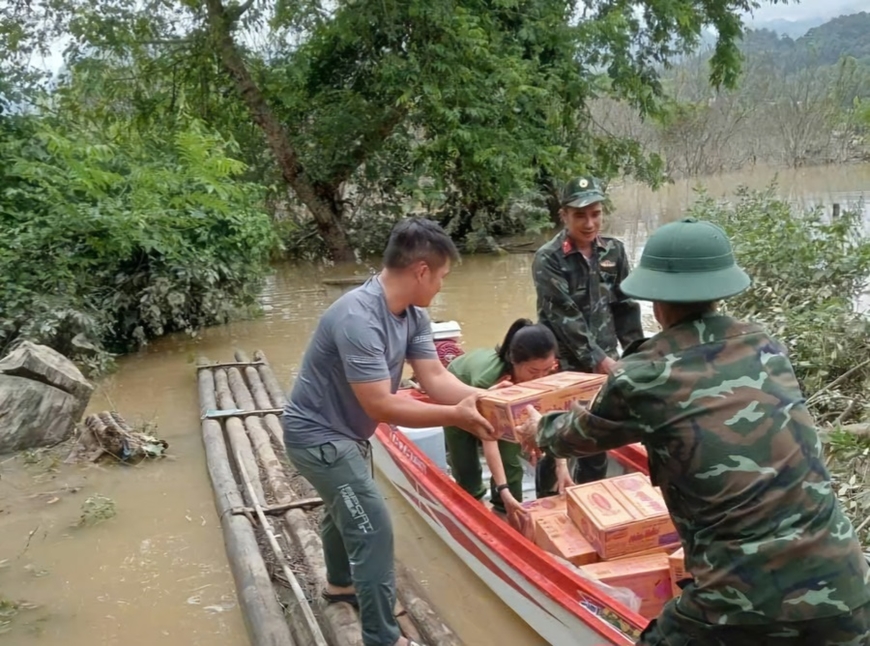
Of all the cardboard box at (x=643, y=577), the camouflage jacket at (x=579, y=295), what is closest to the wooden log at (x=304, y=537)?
the cardboard box at (x=643, y=577)

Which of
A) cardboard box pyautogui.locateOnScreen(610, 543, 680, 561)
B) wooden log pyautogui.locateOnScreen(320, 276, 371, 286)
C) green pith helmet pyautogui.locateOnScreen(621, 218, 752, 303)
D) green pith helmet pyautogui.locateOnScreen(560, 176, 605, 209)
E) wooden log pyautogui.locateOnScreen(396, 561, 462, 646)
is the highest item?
green pith helmet pyautogui.locateOnScreen(560, 176, 605, 209)

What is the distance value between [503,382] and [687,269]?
1.92 m

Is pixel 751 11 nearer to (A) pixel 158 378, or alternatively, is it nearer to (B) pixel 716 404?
(A) pixel 158 378

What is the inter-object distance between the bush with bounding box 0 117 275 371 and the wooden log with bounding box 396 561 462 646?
548cm

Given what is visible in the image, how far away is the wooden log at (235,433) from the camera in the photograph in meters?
5.40

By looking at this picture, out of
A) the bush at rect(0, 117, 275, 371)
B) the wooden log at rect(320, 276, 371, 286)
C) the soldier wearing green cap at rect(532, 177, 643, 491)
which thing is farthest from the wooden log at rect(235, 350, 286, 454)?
the wooden log at rect(320, 276, 371, 286)

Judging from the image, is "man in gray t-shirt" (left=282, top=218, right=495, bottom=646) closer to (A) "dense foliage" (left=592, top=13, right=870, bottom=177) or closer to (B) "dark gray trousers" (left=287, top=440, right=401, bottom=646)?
(B) "dark gray trousers" (left=287, top=440, right=401, bottom=646)

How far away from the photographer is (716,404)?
1937 millimetres

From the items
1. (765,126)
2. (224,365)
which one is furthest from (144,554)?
(765,126)

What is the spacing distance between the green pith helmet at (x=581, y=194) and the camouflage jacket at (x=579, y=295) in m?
0.24

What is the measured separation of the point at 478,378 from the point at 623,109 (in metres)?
27.3

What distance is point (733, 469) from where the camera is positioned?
75.8 inches

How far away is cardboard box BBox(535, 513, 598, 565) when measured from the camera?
3771 millimetres

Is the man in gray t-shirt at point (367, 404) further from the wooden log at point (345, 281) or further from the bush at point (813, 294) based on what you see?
the wooden log at point (345, 281)
